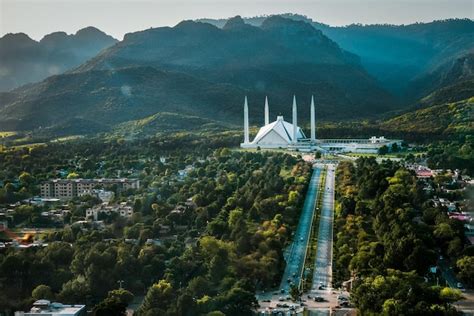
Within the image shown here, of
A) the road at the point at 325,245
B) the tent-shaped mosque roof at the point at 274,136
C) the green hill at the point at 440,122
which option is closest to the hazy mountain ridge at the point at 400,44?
the green hill at the point at 440,122

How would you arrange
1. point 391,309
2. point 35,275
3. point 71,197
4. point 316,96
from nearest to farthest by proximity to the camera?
point 391,309 → point 35,275 → point 71,197 → point 316,96

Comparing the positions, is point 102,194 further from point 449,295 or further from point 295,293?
point 449,295

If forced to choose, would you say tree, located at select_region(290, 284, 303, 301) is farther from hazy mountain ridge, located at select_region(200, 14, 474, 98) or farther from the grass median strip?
hazy mountain ridge, located at select_region(200, 14, 474, 98)

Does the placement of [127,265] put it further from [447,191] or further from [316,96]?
[316,96]

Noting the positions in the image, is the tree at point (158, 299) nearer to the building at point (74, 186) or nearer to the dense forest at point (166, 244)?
the dense forest at point (166, 244)

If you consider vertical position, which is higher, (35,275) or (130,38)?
(130,38)

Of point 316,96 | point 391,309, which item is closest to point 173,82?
point 316,96

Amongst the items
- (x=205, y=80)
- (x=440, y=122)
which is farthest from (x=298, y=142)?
(x=205, y=80)
